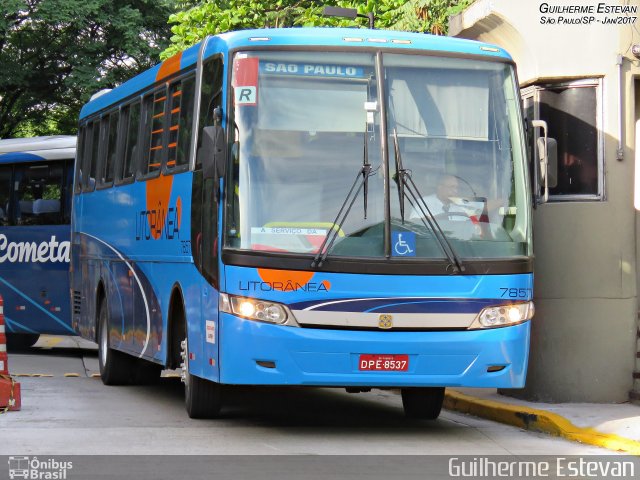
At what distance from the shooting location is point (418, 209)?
11.3m

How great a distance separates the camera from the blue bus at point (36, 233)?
72.7ft

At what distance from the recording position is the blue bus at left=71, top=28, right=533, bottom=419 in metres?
11.0

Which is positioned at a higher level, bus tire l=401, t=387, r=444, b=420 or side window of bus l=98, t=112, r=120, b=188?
side window of bus l=98, t=112, r=120, b=188

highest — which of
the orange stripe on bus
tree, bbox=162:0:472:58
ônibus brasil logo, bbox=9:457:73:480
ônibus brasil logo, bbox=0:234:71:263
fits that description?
tree, bbox=162:0:472:58

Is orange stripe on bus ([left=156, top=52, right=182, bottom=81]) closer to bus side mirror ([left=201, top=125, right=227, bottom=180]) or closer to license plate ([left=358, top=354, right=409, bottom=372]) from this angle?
bus side mirror ([left=201, top=125, right=227, bottom=180])

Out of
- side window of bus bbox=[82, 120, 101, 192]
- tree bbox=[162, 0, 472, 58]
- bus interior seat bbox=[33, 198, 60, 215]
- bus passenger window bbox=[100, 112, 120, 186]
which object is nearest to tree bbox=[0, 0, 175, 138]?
tree bbox=[162, 0, 472, 58]

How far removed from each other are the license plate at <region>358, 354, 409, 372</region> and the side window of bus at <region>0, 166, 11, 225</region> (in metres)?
13.1

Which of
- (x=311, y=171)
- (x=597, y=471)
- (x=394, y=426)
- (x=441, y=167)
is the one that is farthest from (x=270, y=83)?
(x=597, y=471)

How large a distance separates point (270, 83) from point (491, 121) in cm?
184

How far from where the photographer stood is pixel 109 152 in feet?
55.7

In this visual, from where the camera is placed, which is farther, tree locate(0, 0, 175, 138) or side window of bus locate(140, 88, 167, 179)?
tree locate(0, 0, 175, 138)

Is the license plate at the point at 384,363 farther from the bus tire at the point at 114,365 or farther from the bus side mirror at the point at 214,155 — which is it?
the bus tire at the point at 114,365

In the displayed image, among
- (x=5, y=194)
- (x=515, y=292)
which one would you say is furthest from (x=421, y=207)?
(x=5, y=194)

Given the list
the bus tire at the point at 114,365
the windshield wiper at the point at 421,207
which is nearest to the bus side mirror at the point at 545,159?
the windshield wiper at the point at 421,207
